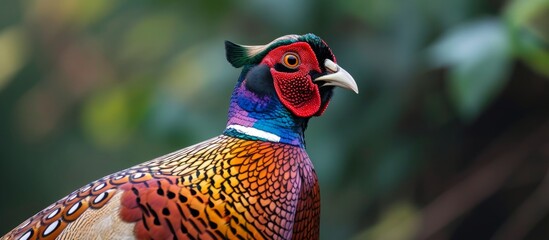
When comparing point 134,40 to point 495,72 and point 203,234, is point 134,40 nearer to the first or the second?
point 495,72

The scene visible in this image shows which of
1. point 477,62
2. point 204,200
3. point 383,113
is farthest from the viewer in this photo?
point 383,113

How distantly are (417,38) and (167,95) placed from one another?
115 centimetres

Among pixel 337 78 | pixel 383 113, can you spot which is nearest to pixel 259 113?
pixel 337 78

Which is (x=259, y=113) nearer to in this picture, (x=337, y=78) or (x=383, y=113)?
(x=337, y=78)

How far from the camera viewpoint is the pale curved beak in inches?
93.0

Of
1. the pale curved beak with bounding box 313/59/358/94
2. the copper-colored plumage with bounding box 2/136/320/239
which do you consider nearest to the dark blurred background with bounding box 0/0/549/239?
the pale curved beak with bounding box 313/59/358/94

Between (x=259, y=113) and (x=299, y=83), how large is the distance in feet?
0.40

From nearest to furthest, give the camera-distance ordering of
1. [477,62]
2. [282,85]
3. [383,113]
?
[282,85]
[477,62]
[383,113]

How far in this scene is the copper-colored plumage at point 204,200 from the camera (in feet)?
7.43

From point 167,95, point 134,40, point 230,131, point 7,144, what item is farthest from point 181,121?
point 7,144

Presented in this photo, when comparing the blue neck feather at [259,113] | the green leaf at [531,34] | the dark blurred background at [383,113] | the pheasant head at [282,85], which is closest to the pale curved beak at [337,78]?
the pheasant head at [282,85]

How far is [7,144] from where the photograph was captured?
7.55m

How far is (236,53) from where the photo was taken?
2443mm

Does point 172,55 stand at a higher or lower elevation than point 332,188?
higher
